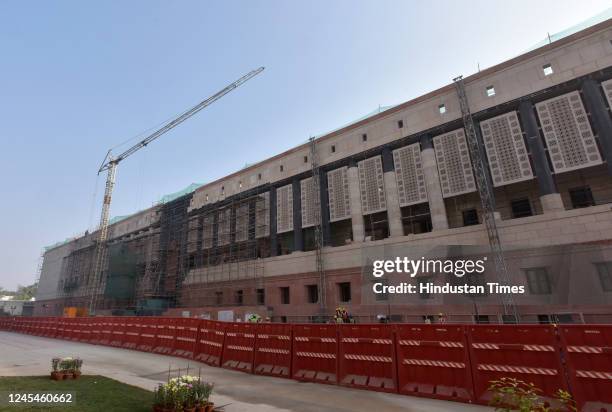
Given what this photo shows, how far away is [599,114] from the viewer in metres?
21.0

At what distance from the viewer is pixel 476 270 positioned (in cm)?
2297

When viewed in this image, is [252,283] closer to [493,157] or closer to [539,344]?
[493,157]

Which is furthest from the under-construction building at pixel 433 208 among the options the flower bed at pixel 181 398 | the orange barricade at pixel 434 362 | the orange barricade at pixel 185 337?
the flower bed at pixel 181 398

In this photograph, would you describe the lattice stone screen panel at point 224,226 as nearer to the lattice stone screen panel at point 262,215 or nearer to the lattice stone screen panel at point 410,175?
the lattice stone screen panel at point 262,215

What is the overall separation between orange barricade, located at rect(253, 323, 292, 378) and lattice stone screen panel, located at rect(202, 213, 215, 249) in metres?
32.9

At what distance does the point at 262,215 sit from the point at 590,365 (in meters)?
33.8

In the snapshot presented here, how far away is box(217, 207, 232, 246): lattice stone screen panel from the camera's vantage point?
4106cm

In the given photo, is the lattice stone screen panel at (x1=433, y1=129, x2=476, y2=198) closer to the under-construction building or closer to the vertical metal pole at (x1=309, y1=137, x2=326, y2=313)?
the under-construction building

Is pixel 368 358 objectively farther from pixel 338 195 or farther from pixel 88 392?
pixel 338 195

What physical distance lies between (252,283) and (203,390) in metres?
31.3

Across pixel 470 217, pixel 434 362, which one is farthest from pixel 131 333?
pixel 470 217

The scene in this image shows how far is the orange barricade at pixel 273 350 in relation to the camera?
1062 cm

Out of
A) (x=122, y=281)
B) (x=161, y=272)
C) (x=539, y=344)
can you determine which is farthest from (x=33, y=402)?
Answer: (x=122, y=281)

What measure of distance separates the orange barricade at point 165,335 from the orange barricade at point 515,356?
44.0 ft
